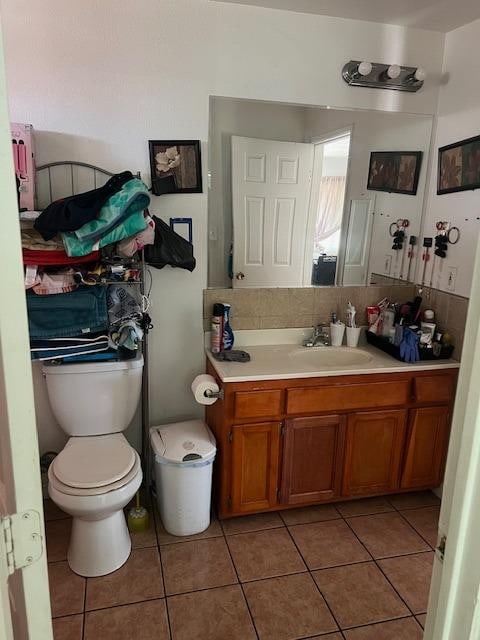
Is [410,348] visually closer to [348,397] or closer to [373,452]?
[348,397]

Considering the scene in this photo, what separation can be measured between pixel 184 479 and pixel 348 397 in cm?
89

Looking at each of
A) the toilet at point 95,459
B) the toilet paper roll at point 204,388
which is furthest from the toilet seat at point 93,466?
the toilet paper roll at point 204,388

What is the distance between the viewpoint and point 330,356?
8.63 feet

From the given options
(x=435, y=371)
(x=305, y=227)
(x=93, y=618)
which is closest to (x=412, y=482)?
(x=435, y=371)

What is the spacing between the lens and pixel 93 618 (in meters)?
1.81

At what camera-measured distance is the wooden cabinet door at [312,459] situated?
7.50ft

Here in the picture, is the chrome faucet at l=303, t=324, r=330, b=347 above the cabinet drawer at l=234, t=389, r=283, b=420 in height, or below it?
above

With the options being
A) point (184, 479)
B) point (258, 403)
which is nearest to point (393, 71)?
point (258, 403)

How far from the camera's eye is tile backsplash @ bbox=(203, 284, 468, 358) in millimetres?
2504

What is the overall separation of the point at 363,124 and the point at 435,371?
4.59 ft

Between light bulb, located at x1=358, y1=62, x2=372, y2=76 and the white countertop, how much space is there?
57.3 inches

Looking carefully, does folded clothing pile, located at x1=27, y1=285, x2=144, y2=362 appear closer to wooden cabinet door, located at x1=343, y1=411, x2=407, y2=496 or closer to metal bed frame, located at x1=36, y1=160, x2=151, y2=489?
metal bed frame, located at x1=36, y1=160, x2=151, y2=489

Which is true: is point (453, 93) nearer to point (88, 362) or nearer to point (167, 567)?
point (88, 362)

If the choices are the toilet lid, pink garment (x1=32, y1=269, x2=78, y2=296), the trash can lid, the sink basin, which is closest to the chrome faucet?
the sink basin
